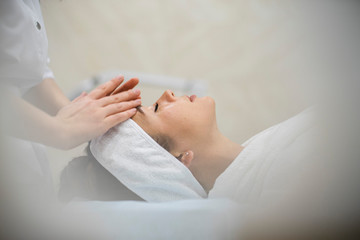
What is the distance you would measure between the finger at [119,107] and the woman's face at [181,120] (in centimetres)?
2

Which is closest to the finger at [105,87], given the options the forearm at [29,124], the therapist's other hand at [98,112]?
the therapist's other hand at [98,112]

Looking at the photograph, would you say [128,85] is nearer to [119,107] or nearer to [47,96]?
[119,107]

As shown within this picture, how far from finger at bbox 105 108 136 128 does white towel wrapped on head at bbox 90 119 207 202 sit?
0.05 feet

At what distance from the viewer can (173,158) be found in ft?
2.00

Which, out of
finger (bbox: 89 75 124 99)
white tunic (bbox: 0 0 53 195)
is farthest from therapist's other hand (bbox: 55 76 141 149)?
white tunic (bbox: 0 0 53 195)

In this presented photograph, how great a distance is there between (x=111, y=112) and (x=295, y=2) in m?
0.44

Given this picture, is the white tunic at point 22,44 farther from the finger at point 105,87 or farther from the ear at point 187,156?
the ear at point 187,156

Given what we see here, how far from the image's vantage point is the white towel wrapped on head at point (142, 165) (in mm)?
596

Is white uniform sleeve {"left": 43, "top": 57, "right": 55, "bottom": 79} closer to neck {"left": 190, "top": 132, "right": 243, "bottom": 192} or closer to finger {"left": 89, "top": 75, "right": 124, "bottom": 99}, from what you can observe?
finger {"left": 89, "top": 75, "right": 124, "bottom": 99}

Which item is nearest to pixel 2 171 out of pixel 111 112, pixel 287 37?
pixel 111 112

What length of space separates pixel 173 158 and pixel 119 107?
6.4 inches

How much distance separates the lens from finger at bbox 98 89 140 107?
22.5 inches

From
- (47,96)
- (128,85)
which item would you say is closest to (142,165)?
(128,85)

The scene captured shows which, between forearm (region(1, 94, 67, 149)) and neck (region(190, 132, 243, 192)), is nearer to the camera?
forearm (region(1, 94, 67, 149))
